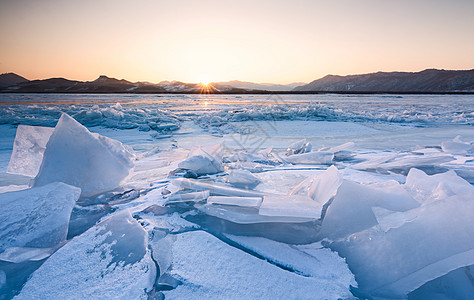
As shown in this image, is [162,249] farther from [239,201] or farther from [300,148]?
[300,148]

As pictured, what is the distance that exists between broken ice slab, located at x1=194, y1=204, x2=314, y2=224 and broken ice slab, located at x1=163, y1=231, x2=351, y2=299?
0.20m

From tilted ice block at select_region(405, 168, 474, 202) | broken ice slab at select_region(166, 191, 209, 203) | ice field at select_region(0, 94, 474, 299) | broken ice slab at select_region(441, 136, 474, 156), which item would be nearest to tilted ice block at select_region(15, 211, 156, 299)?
ice field at select_region(0, 94, 474, 299)

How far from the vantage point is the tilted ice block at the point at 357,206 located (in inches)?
43.9

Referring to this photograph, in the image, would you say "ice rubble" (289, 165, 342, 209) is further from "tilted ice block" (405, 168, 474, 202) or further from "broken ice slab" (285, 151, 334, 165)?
"broken ice slab" (285, 151, 334, 165)

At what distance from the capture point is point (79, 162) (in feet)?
5.42

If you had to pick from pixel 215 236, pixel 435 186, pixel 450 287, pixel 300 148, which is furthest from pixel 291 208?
pixel 300 148

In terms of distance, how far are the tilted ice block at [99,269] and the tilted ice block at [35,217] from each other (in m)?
0.11

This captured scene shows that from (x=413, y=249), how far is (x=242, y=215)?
0.73 meters

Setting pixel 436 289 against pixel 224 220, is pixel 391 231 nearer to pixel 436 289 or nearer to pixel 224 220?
pixel 436 289

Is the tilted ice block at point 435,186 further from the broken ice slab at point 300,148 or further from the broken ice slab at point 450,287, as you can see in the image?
the broken ice slab at point 300,148

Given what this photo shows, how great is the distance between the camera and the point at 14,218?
109 centimetres

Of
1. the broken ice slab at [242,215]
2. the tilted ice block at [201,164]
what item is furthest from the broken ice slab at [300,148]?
the broken ice slab at [242,215]

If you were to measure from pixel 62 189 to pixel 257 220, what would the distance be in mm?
1067

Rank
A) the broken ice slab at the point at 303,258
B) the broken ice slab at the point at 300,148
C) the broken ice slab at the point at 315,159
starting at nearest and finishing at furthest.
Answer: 1. the broken ice slab at the point at 303,258
2. the broken ice slab at the point at 315,159
3. the broken ice slab at the point at 300,148
